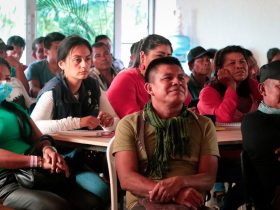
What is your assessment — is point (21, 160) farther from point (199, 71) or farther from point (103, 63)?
point (199, 71)

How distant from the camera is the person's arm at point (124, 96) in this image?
331cm

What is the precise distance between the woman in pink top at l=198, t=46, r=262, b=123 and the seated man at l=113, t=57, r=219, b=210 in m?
1.10

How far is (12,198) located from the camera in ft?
7.67

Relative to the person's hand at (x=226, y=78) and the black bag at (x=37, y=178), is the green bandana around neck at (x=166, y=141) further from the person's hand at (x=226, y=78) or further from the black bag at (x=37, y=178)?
the person's hand at (x=226, y=78)

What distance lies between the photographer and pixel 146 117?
7.16 feet

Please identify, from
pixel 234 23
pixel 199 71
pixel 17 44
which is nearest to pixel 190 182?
pixel 199 71

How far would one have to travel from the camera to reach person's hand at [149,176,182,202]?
6.40 feet

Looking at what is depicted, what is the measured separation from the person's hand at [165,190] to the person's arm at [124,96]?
1363mm

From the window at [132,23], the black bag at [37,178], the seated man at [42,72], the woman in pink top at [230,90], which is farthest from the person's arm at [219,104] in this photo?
the window at [132,23]

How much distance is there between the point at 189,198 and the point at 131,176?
0.27 m

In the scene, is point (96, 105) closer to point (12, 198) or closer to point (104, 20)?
point (12, 198)

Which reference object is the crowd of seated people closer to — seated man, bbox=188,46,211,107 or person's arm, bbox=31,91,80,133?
person's arm, bbox=31,91,80,133

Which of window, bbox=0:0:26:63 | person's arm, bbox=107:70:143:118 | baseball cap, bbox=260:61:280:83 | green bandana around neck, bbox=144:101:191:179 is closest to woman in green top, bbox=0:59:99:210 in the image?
green bandana around neck, bbox=144:101:191:179

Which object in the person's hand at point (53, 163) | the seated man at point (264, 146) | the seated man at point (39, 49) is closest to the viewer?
the seated man at point (264, 146)
